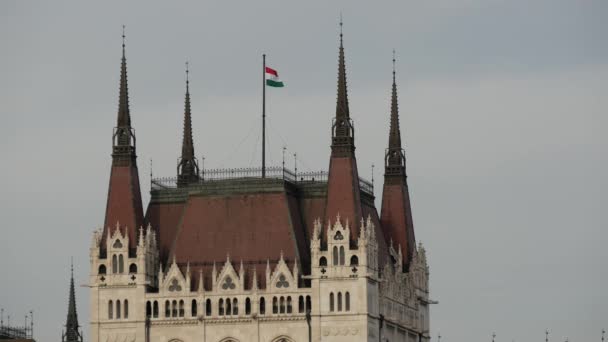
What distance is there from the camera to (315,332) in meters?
198

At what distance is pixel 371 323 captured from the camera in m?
199

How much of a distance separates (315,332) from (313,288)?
340 cm

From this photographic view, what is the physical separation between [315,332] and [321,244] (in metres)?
6.88

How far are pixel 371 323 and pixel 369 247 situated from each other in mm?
5902

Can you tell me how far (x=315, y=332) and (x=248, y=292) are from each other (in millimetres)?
6210

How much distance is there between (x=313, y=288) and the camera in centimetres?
19850

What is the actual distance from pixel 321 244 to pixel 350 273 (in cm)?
327

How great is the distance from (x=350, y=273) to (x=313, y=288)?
309 cm

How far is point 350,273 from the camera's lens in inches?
7820

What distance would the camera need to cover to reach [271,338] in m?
200

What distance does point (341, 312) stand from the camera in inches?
7820

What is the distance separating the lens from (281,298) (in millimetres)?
199750

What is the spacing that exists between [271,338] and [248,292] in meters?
4.00
